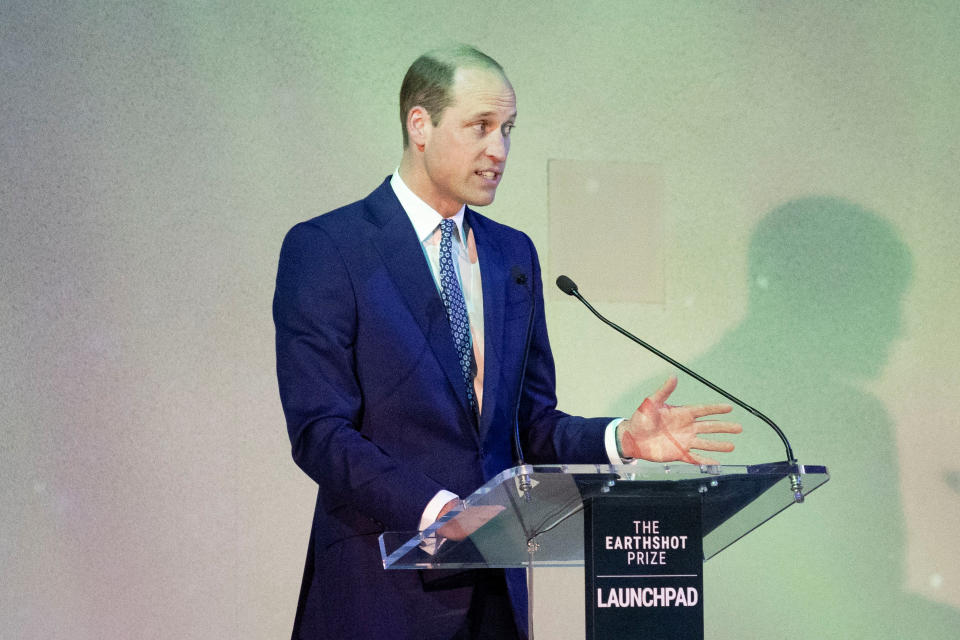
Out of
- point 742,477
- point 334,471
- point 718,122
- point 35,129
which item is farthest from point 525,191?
point 742,477

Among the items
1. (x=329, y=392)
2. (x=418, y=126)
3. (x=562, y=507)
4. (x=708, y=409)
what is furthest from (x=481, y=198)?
(x=562, y=507)

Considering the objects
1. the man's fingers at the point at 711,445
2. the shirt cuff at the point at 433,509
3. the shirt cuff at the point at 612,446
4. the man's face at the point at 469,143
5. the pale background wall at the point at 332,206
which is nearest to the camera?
the shirt cuff at the point at 433,509

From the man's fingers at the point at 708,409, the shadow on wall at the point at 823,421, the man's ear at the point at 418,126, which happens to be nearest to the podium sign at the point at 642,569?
the man's fingers at the point at 708,409

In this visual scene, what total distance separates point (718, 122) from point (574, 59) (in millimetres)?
574

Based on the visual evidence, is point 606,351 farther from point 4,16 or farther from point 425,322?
point 4,16

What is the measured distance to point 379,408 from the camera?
2016 millimetres

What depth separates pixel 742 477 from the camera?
1.57m

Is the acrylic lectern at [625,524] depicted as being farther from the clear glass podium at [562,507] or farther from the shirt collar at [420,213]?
the shirt collar at [420,213]

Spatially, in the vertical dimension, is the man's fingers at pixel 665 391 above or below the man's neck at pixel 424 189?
below

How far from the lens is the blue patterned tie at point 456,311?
2086mm

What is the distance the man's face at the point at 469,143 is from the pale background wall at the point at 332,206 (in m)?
1.33

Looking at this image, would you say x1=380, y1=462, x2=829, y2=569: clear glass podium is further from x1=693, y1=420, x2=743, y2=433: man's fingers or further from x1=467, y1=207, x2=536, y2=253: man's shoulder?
x1=467, y1=207, x2=536, y2=253: man's shoulder

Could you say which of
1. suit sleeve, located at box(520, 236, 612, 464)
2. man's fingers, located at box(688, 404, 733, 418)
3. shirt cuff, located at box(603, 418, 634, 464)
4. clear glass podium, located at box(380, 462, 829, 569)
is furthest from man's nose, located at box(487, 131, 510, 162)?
clear glass podium, located at box(380, 462, 829, 569)

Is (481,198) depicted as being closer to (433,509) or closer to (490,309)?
(490,309)
